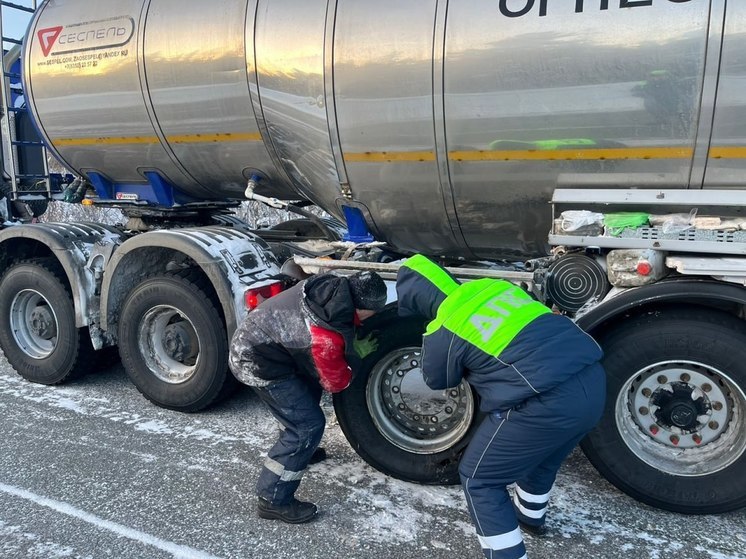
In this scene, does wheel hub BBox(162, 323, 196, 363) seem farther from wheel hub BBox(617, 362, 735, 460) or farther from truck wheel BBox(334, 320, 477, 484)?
wheel hub BBox(617, 362, 735, 460)

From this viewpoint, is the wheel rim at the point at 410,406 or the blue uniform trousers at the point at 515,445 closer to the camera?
the blue uniform trousers at the point at 515,445

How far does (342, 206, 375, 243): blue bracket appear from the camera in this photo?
13.7 feet

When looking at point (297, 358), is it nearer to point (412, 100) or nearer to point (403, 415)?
point (403, 415)

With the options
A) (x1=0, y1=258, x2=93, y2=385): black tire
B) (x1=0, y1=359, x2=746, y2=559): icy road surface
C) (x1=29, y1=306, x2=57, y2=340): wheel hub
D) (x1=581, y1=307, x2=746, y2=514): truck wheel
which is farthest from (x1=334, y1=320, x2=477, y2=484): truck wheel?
(x1=29, y1=306, x2=57, y2=340): wheel hub

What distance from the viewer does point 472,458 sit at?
2.80 metres

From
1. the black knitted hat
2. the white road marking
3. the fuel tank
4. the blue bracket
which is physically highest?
the fuel tank

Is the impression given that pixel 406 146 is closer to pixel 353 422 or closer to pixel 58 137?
pixel 353 422

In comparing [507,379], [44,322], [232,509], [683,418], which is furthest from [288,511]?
[44,322]

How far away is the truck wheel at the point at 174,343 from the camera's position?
453 cm

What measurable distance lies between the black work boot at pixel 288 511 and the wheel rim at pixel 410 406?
0.69 meters

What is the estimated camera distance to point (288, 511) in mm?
3334

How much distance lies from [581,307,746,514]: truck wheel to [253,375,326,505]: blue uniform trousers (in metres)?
1.56

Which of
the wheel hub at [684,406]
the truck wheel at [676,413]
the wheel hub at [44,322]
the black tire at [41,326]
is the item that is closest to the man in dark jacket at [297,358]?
the truck wheel at [676,413]

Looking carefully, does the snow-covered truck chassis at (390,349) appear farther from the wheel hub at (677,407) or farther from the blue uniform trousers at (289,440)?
the blue uniform trousers at (289,440)
